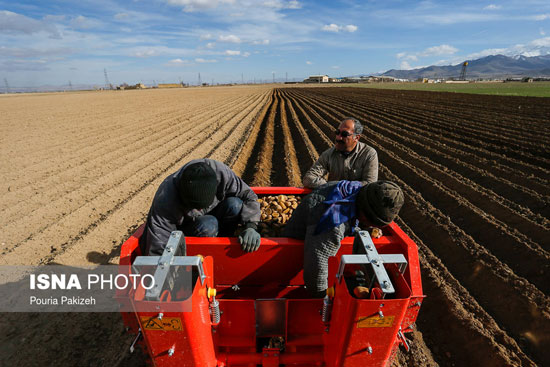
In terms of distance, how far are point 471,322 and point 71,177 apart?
7.74 m

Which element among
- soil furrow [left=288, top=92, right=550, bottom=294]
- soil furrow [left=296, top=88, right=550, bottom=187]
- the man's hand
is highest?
the man's hand

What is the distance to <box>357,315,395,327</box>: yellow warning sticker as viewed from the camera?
4.63 feet

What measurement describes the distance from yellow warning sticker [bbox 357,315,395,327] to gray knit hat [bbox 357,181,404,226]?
1.73 feet

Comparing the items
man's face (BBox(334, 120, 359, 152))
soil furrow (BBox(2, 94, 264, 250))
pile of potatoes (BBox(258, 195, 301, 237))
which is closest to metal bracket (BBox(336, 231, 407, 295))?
pile of potatoes (BBox(258, 195, 301, 237))

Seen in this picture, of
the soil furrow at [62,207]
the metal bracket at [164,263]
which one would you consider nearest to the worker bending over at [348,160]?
the metal bracket at [164,263]

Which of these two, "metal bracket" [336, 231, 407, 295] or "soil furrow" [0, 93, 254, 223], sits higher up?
"metal bracket" [336, 231, 407, 295]

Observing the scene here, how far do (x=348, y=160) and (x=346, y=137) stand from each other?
0.33 metres

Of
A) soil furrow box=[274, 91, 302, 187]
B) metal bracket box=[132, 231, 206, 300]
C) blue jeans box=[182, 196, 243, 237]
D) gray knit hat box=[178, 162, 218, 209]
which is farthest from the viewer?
soil furrow box=[274, 91, 302, 187]

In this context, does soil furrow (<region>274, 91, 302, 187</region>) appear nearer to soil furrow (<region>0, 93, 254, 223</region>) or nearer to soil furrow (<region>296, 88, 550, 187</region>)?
soil furrow (<region>0, 93, 254, 223</region>)

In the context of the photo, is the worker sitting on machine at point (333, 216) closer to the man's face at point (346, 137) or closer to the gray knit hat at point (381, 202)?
the gray knit hat at point (381, 202)

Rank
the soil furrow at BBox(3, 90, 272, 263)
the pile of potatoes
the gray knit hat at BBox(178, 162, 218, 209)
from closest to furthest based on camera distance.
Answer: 1. the gray knit hat at BBox(178, 162, 218, 209)
2. the pile of potatoes
3. the soil furrow at BBox(3, 90, 272, 263)

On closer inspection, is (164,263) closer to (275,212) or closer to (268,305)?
(268,305)

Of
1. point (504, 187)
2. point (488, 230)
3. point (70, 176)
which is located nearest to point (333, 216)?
point (488, 230)

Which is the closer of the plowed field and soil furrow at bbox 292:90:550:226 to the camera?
the plowed field
